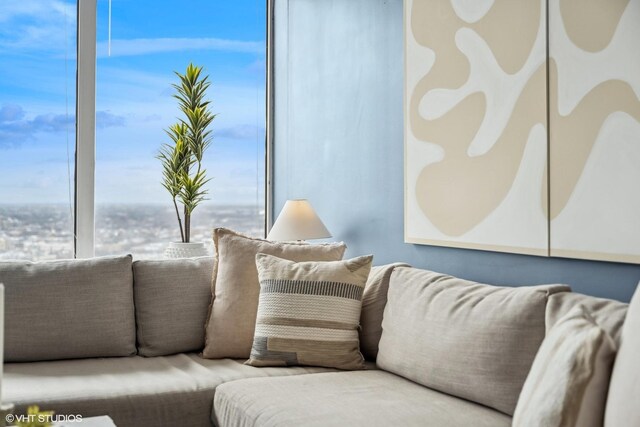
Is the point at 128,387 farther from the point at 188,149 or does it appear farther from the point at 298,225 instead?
the point at 188,149

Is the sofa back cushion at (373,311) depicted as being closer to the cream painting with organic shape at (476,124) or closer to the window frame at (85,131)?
the cream painting with organic shape at (476,124)

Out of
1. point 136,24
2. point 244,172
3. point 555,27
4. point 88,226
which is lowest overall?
point 88,226

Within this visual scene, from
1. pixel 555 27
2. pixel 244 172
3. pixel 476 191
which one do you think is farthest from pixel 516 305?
pixel 244 172

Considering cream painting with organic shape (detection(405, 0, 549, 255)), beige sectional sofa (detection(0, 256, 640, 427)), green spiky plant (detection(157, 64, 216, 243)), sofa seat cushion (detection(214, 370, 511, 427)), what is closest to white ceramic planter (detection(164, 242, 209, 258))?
green spiky plant (detection(157, 64, 216, 243))

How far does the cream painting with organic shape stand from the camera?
2531 millimetres

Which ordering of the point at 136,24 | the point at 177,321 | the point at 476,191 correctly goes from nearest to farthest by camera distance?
the point at 476,191, the point at 177,321, the point at 136,24

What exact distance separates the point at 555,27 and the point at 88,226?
282 centimetres

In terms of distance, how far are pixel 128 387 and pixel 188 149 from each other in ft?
6.51

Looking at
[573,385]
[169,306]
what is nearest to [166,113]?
[169,306]

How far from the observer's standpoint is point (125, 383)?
8.37 ft

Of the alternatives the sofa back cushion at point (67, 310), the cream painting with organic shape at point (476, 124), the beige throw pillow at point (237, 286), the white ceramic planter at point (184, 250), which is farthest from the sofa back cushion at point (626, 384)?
the white ceramic planter at point (184, 250)

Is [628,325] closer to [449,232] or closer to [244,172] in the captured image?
[449,232]

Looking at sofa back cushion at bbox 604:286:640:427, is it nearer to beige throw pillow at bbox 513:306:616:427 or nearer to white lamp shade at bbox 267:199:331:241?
beige throw pillow at bbox 513:306:616:427

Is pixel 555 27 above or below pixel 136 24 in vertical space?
below
